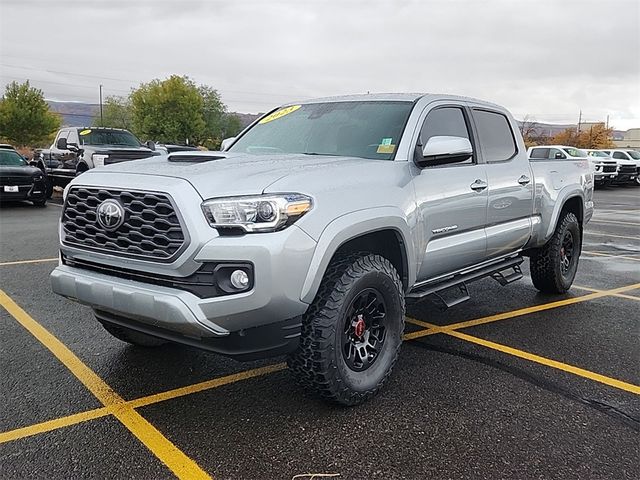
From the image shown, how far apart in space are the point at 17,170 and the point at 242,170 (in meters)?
14.1

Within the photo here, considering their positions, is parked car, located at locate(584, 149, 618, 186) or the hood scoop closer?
the hood scoop

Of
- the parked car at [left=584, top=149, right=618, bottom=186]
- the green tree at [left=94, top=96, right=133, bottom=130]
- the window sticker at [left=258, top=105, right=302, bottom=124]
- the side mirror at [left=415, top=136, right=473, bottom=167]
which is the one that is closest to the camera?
the side mirror at [left=415, top=136, right=473, bottom=167]

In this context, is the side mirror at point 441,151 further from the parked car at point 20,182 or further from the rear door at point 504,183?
the parked car at point 20,182

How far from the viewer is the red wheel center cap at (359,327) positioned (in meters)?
3.60

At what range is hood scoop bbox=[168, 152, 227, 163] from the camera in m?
3.88

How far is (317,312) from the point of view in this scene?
3.29 meters

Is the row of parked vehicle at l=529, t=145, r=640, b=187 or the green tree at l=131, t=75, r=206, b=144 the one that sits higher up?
the green tree at l=131, t=75, r=206, b=144

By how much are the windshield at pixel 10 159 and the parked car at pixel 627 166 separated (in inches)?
1006

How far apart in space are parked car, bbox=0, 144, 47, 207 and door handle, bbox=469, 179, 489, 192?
543 inches

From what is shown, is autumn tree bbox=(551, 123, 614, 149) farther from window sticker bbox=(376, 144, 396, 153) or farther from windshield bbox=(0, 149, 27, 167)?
window sticker bbox=(376, 144, 396, 153)

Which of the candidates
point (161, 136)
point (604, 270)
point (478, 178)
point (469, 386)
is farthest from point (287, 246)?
point (161, 136)

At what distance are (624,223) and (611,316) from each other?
31.9 feet

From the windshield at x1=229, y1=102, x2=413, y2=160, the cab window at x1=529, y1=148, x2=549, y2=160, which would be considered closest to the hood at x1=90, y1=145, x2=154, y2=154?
the windshield at x1=229, y1=102, x2=413, y2=160

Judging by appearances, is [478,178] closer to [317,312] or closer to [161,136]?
[317,312]
